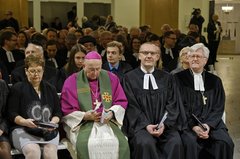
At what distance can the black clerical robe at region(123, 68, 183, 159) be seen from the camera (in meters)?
4.87

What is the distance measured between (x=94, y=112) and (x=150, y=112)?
0.69m

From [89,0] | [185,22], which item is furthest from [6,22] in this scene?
[185,22]

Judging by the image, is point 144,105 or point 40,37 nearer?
point 144,105

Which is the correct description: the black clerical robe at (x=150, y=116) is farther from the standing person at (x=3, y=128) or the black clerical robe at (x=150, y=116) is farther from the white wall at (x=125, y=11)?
the white wall at (x=125, y=11)

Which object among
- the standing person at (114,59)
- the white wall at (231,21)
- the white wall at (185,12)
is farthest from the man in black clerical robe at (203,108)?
the white wall at (231,21)

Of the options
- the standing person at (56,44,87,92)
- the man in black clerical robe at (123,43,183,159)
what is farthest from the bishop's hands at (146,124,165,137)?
the standing person at (56,44,87,92)

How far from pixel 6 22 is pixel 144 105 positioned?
10.5 meters

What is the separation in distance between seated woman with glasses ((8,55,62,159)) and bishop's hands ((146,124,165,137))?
0.95 metres

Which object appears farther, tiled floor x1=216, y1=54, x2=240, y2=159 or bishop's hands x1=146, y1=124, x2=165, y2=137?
tiled floor x1=216, y1=54, x2=240, y2=159

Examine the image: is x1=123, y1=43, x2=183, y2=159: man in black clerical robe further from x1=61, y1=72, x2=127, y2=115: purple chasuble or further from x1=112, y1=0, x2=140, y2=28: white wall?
x1=112, y1=0, x2=140, y2=28: white wall

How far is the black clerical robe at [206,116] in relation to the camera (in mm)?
5094

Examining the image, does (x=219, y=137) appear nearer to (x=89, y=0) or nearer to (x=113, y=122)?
(x=113, y=122)

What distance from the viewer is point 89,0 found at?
66.7 ft

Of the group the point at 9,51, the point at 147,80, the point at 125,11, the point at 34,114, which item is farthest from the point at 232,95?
the point at 125,11
